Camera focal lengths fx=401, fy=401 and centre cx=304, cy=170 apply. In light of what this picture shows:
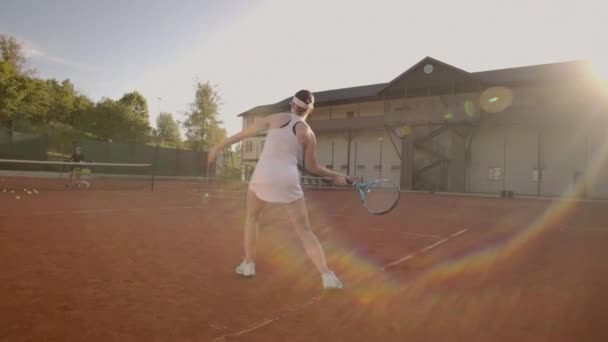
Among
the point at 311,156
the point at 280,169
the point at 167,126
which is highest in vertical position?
the point at 167,126

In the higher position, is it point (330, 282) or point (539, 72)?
point (539, 72)

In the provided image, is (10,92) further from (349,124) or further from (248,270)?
(248,270)

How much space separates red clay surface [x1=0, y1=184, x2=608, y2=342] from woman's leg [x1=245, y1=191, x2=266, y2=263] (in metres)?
0.35

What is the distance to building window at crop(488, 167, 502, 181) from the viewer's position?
96.7 feet

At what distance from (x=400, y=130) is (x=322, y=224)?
25.6m

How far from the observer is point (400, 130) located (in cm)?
3378

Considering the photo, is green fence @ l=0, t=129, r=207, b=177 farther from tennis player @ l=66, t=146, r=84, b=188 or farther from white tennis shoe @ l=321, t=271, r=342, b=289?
white tennis shoe @ l=321, t=271, r=342, b=289

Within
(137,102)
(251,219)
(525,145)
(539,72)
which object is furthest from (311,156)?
(137,102)

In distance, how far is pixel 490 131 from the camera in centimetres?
3003

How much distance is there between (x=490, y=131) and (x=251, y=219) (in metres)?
29.7

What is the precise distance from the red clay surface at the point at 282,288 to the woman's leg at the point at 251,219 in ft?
1.13

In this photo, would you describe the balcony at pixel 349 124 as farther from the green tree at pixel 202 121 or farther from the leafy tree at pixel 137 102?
the leafy tree at pixel 137 102

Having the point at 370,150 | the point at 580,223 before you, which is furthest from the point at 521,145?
the point at 580,223

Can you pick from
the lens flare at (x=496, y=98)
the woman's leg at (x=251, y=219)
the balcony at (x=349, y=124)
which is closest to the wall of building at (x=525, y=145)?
the lens flare at (x=496, y=98)
